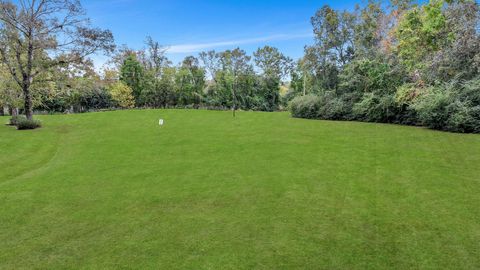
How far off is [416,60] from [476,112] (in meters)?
4.61

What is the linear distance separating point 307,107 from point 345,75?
4051 millimetres

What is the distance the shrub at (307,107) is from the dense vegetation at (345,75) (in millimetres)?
87

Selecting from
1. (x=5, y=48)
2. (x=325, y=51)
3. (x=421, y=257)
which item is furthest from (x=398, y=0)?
(x=5, y=48)

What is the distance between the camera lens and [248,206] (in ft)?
24.5

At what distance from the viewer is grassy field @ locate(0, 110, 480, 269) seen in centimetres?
527

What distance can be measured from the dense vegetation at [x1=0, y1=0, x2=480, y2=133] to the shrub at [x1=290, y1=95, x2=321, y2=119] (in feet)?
0.28

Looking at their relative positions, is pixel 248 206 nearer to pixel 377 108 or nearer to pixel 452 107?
pixel 452 107

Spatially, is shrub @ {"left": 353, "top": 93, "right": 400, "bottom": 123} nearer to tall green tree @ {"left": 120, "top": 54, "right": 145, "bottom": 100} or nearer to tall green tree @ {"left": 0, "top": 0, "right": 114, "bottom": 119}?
tall green tree @ {"left": 0, "top": 0, "right": 114, "bottom": 119}

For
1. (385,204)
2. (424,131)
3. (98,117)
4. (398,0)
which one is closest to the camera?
(385,204)

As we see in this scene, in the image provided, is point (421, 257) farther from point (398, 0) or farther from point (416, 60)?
point (398, 0)

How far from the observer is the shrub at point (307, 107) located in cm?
2752

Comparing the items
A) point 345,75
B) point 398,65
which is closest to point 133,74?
point 345,75

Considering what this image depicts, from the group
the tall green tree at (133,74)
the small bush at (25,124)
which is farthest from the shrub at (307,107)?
the tall green tree at (133,74)

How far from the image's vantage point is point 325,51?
3002cm
